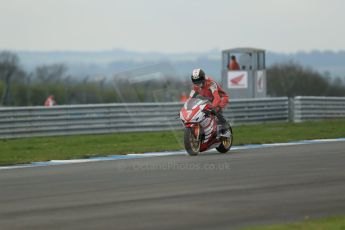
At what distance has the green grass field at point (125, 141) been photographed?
17.8m

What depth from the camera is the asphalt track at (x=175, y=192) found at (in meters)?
8.75

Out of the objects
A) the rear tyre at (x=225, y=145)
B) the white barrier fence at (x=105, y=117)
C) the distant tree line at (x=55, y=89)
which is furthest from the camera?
the distant tree line at (x=55, y=89)

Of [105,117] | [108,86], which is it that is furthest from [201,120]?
[108,86]

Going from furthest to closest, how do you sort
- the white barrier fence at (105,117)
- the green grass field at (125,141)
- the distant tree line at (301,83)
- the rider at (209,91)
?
the distant tree line at (301,83) < the white barrier fence at (105,117) < the green grass field at (125,141) < the rider at (209,91)

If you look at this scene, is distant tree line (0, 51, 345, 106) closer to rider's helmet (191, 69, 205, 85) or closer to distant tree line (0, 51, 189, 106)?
distant tree line (0, 51, 189, 106)

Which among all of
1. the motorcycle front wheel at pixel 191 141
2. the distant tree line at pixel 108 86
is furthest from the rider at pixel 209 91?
the distant tree line at pixel 108 86

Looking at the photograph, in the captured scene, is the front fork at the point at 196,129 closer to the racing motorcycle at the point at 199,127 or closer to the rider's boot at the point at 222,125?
the racing motorcycle at the point at 199,127

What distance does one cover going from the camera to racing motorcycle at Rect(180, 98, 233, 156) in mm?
16094

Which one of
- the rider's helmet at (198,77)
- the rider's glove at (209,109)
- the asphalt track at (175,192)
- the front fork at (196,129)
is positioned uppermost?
the rider's helmet at (198,77)

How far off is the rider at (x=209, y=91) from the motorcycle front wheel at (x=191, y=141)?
561 mm

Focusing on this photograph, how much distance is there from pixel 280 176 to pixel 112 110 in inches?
506

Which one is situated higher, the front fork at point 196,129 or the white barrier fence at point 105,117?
the front fork at point 196,129

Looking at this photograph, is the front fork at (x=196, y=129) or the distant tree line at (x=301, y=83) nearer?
the front fork at (x=196, y=129)

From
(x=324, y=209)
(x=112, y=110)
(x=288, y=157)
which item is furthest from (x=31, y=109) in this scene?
(x=324, y=209)
